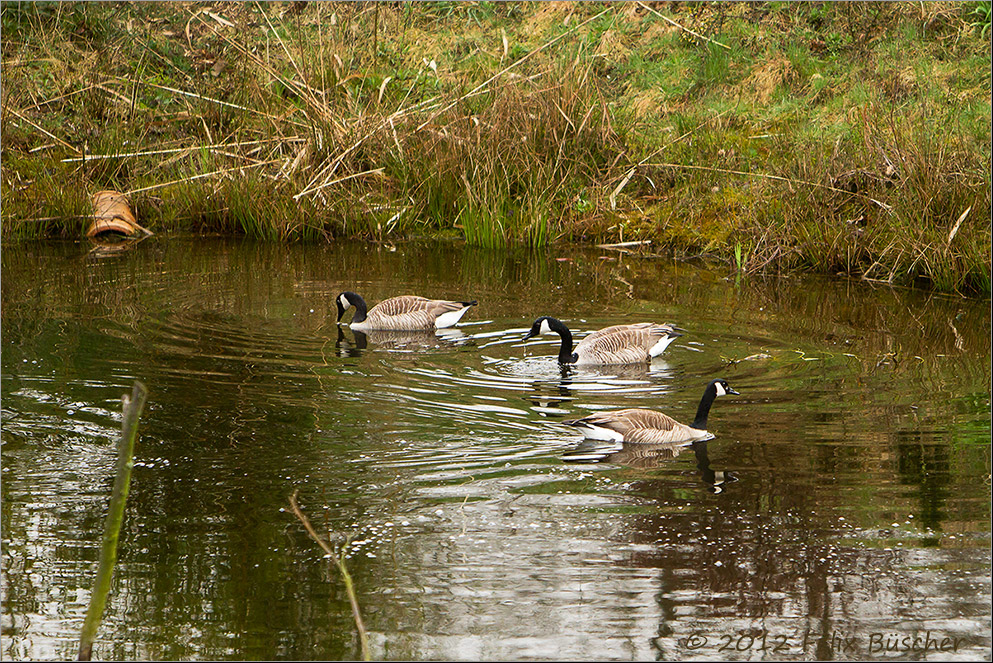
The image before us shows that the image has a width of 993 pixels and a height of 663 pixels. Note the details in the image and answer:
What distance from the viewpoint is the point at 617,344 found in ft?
37.3

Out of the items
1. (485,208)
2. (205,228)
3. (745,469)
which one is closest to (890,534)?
(745,469)

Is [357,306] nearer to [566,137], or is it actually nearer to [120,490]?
[566,137]

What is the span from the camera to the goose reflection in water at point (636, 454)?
8438 millimetres

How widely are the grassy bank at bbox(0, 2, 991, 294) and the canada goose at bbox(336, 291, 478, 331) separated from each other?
12.7 ft

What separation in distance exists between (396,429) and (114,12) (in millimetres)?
17549

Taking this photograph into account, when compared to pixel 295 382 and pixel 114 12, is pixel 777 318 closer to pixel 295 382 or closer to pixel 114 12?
pixel 295 382

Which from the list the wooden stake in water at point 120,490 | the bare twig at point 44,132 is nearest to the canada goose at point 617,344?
the wooden stake in water at point 120,490

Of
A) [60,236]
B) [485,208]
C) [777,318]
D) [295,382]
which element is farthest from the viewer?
[60,236]

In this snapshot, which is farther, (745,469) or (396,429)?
(396,429)

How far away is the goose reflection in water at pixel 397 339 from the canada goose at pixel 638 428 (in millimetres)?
3504

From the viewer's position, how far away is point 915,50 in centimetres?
2092

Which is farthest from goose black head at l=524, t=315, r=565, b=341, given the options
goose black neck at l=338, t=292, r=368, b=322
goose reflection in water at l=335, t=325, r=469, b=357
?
goose black neck at l=338, t=292, r=368, b=322

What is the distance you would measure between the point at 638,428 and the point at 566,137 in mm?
8980

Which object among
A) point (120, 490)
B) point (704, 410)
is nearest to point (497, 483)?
point (704, 410)
